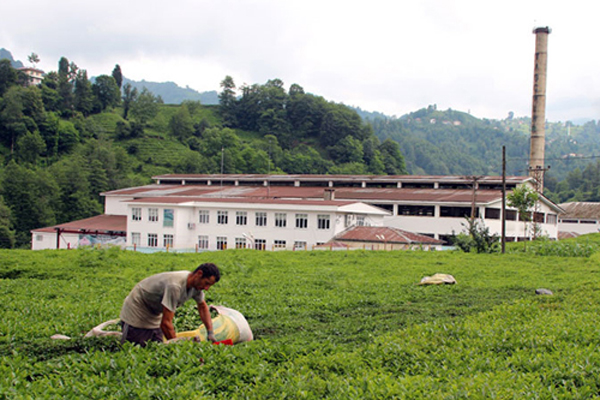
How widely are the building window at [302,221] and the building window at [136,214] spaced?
43.8 ft

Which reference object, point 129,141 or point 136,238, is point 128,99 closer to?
point 129,141

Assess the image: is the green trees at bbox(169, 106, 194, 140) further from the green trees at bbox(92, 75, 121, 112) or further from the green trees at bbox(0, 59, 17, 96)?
the green trees at bbox(0, 59, 17, 96)

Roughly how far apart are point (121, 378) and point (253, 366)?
151cm

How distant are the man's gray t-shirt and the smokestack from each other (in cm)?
6013

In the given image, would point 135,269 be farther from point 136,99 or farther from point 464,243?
point 136,99

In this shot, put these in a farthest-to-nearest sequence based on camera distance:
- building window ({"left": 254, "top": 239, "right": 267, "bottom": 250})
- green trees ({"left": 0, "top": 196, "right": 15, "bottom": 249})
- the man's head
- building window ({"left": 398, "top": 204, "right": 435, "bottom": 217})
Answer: green trees ({"left": 0, "top": 196, "right": 15, "bottom": 249}), building window ({"left": 398, "top": 204, "right": 435, "bottom": 217}), building window ({"left": 254, "top": 239, "right": 267, "bottom": 250}), the man's head

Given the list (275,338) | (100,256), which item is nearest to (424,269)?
(100,256)

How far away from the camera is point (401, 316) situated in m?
11.1

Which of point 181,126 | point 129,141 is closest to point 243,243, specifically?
point 129,141

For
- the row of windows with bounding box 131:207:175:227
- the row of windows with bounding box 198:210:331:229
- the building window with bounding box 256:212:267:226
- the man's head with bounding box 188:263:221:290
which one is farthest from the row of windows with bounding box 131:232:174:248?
the man's head with bounding box 188:263:221:290

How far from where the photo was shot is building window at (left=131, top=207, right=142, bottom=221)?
45219 mm

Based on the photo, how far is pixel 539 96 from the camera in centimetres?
6222

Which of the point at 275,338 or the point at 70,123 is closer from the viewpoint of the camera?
the point at 275,338

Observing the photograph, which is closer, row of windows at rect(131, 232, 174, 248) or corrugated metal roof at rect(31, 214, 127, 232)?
row of windows at rect(131, 232, 174, 248)
